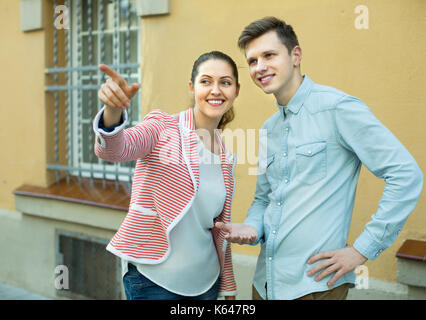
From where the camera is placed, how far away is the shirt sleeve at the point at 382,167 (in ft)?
5.22

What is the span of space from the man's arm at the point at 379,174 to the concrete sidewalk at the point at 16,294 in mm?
4376

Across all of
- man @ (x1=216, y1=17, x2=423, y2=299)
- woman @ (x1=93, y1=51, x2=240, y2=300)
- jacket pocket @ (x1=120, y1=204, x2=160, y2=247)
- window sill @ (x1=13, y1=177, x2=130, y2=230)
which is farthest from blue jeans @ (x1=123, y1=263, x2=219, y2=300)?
window sill @ (x1=13, y1=177, x2=130, y2=230)

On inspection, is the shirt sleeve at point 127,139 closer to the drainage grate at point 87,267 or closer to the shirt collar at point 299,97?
the shirt collar at point 299,97

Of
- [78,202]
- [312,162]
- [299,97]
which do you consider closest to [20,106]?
[78,202]

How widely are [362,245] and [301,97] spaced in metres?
0.61

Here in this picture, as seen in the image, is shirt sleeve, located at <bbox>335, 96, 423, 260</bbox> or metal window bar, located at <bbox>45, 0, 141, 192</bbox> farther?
metal window bar, located at <bbox>45, 0, 141, 192</bbox>

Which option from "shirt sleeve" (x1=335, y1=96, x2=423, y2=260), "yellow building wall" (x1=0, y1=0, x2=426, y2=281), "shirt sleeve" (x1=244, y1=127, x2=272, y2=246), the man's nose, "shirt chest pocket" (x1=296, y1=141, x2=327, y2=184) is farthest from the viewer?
"yellow building wall" (x1=0, y1=0, x2=426, y2=281)

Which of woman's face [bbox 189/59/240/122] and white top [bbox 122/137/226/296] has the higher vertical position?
woman's face [bbox 189/59/240/122]

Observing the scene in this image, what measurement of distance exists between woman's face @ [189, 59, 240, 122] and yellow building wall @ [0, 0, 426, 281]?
145 cm

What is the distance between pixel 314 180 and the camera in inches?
68.5

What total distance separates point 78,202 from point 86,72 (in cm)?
152

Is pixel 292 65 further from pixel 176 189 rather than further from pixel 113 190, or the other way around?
pixel 113 190

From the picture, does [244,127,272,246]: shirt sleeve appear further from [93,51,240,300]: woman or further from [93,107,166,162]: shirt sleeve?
[93,107,166,162]: shirt sleeve

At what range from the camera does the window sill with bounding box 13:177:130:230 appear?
4484mm
